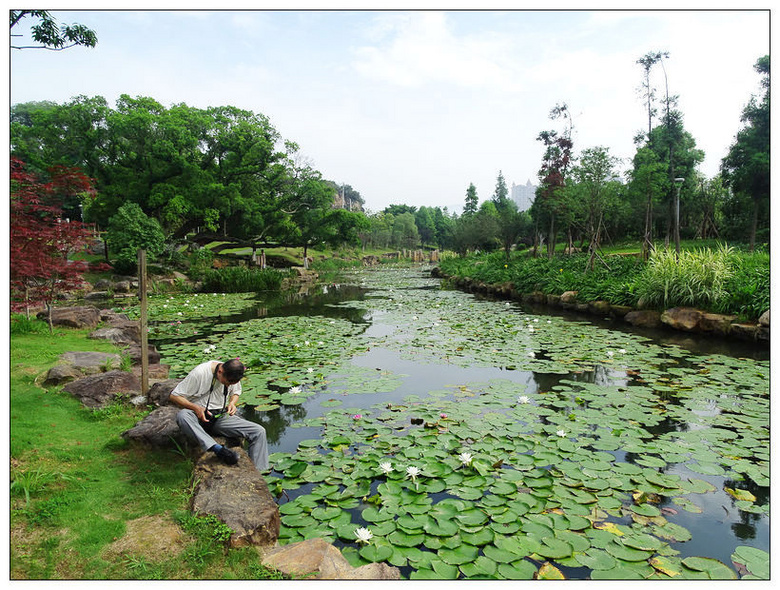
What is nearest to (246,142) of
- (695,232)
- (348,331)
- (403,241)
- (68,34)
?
(348,331)

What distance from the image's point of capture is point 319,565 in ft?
7.29

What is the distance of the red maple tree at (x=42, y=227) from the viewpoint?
15.9 ft

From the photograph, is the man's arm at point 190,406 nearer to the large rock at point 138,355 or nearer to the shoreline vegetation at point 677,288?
the large rock at point 138,355

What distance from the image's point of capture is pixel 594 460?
3.61m

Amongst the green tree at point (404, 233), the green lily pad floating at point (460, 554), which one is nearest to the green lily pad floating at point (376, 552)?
the green lily pad floating at point (460, 554)

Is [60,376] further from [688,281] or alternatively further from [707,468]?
[688,281]

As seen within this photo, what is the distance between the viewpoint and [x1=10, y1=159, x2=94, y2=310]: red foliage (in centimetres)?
484

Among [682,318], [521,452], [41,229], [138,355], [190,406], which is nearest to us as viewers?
[190,406]

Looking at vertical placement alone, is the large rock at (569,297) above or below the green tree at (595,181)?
below

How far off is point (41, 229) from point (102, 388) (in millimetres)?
2718

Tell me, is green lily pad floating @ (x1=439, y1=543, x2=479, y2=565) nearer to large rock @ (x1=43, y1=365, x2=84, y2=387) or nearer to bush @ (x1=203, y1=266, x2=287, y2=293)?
large rock @ (x1=43, y1=365, x2=84, y2=387)

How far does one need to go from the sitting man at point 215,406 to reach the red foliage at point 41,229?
8.89 ft

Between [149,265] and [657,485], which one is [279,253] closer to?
[149,265]

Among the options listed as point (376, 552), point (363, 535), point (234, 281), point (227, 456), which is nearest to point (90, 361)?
point (227, 456)
